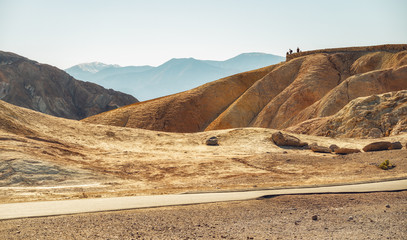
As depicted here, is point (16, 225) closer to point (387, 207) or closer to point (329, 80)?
point (387, 207)

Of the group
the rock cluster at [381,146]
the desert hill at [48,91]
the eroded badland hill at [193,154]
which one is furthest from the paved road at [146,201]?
the desert hill at [48,91]

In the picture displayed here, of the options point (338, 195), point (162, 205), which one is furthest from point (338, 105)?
point (162, 205)

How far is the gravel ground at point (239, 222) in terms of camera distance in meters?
5.81

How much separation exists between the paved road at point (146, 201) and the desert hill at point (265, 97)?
27414 mm

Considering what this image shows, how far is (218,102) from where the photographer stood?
49.5m

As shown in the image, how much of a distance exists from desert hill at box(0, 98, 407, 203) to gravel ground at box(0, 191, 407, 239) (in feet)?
6.72

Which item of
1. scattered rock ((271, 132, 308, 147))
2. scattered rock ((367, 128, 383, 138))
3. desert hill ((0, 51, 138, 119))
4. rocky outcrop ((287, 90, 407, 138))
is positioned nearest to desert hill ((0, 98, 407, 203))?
scattered rock ((271, 132, 308, 147))

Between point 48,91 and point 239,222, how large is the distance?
84463 millimetres

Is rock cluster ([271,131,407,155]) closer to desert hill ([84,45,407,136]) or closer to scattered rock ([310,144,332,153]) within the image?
scattered rock ([310,144,332,153])

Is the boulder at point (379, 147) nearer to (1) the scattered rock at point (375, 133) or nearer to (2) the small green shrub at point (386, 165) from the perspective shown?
(2) the small green shrub at point (386, 165)

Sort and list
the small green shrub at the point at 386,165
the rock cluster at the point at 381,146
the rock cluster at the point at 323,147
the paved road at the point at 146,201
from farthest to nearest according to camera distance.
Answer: the rock cluster at the point at 323,147 < the rock cluster at the point at 381,146 < the small green shrub at the point at 386,165 < the paved road at the point at 146,201

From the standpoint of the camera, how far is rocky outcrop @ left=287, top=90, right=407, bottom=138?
21.7 meters

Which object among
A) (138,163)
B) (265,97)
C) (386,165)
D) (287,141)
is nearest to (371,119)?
(287,141)

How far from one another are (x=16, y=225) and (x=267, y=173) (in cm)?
834
